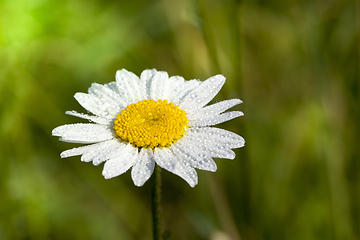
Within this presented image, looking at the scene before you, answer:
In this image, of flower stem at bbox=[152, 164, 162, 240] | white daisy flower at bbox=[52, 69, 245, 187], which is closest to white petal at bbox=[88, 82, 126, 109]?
white daisy flower at bbox=[52, 69, 245, 187]

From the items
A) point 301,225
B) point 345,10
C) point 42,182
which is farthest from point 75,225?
point 345,10

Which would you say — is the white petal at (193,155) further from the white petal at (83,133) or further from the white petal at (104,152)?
the white petal at (83,133)

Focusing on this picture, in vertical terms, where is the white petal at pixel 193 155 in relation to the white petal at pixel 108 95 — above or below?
below

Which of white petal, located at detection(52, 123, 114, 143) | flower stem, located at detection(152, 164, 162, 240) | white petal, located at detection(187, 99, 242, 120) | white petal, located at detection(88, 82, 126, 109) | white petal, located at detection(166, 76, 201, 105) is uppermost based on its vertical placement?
white petal, located at detection(88, 82, 126, 109)

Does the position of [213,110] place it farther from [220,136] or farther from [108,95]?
[108,95]

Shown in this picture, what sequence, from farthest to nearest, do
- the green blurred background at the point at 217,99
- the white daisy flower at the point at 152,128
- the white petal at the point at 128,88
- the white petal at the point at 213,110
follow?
the green blurred background at the point at 217,99 → the white petal at the point at 128,88 → the white petal at the point at 213,110 → the white daisy flower at the point at 152,128

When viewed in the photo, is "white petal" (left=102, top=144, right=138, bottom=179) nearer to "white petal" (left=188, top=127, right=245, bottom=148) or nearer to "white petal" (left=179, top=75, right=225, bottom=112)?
"white petal" (left=188, top=127, right=245, bottom=148)

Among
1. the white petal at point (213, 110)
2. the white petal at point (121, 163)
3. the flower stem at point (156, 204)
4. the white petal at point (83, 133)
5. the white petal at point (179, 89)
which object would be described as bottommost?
the flower stem at point (156, 204)

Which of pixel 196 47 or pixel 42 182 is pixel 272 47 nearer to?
pixel 196 47

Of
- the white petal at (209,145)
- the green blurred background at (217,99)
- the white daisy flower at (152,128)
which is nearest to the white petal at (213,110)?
the white daisy flower at (152,128)
